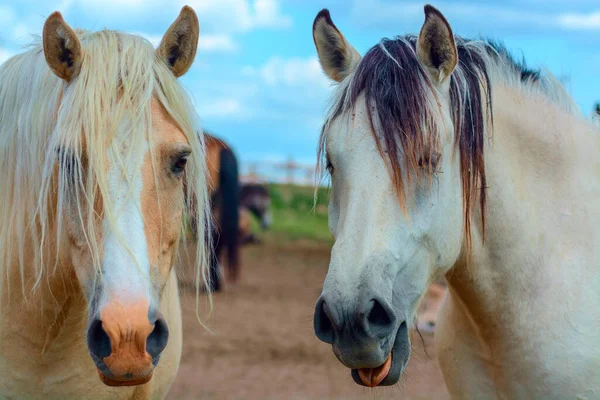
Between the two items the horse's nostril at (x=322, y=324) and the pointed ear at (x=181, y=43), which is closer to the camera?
the horse's nostril at (x=322, y=324)

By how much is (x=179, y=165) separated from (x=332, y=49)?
3.37 ft

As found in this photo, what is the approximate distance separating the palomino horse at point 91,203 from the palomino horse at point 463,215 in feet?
2.23

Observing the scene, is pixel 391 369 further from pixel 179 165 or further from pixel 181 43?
pixel 181 43

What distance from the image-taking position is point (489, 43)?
370 cm

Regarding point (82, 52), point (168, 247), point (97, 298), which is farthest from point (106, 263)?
point (82, 52)

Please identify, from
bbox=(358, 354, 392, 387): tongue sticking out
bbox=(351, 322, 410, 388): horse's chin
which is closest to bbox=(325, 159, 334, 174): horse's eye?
bbox=(351, 322, 410, 388): horse's chin

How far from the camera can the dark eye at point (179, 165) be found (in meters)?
3.03

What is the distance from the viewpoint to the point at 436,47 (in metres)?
3.23

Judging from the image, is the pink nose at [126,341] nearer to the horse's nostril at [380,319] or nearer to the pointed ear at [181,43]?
the horse's nostril at [380,319]

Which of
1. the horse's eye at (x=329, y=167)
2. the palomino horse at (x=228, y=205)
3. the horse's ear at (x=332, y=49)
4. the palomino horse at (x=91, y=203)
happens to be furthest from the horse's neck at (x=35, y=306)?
the palomino horse at (x=228, y=205)

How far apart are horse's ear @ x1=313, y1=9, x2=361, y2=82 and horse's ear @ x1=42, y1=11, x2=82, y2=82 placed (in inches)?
44.8

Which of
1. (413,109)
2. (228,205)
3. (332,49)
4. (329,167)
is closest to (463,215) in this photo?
(413,109)

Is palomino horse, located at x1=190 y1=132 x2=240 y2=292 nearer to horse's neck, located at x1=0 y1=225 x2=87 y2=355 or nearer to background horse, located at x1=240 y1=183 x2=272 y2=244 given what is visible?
background horse, located at x1=240 y1=183 x2=272 y2=244

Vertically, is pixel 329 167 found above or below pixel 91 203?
above
